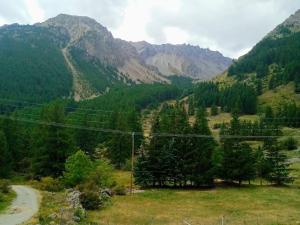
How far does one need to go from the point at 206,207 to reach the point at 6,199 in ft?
83.0

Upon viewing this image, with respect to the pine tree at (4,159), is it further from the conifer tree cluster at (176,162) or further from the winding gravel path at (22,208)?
the conifer tree cluster at (176,162)

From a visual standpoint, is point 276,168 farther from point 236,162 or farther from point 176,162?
point 176,162

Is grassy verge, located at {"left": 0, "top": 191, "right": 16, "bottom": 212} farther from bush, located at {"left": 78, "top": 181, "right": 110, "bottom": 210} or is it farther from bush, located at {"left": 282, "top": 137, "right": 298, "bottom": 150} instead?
bush, located at {"left": 282, "top": 137, "right": 298, "bottom": 150}

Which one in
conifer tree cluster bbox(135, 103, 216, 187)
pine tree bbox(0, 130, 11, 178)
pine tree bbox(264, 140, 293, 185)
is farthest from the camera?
pine tree bbox(264, 140, 293, 185)

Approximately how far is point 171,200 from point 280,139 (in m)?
67.7

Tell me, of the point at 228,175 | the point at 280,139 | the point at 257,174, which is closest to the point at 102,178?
the point at 228,175

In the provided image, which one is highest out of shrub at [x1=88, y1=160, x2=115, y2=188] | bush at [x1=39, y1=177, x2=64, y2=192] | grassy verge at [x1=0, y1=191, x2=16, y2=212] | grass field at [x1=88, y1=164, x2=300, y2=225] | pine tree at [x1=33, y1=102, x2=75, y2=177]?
pine tree at [x1=33, y1=102, x2=75, y2=177]

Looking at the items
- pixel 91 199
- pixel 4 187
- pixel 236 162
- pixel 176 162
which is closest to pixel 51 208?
pixel 91 199

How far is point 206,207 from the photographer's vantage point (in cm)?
5422

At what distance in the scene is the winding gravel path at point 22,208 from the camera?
4062 centimetres

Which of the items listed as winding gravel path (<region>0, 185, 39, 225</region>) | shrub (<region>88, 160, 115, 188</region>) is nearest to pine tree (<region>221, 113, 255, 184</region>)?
shrub (<region>88, 160, 115, 188</region>)

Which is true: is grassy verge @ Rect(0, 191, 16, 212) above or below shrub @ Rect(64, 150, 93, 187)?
below

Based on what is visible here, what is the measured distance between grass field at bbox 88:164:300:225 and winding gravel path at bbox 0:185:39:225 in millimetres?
6603

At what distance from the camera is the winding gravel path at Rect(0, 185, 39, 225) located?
4062 centimetres
